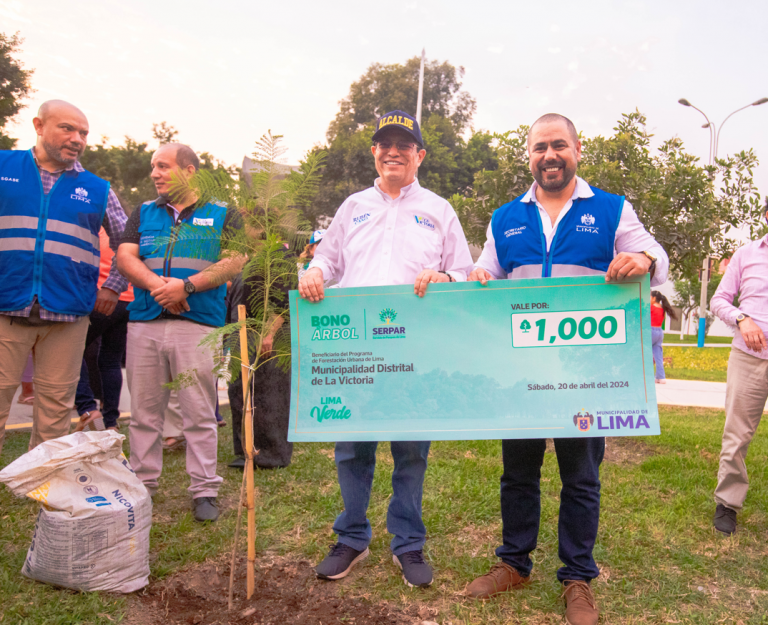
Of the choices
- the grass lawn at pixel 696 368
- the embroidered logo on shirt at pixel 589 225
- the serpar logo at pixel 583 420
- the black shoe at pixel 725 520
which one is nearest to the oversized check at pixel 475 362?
the serpar logo at pixel 583 420

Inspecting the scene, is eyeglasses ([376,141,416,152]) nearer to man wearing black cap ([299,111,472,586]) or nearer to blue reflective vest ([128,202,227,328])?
man wearing black cap ([299,111,472,586])

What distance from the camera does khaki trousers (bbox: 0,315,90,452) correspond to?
3.47 metres

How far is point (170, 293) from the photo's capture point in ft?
11.6

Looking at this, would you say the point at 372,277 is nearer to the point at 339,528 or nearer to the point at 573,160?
the point at 573,160

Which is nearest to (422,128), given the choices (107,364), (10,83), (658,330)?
(10,83)

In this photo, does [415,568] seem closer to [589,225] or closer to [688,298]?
[589,225]

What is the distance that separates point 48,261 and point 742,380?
4495mm

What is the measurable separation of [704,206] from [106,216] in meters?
6.51

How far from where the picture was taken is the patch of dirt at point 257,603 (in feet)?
8.41

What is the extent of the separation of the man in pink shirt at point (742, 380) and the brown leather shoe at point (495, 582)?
172 cm

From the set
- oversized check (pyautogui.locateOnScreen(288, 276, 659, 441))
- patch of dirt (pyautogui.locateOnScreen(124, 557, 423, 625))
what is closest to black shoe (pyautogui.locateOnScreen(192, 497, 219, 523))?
patch of dirt (pyautogui.locateOnScreen(124, 557, 423, 625))

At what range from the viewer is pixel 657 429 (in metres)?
2.56

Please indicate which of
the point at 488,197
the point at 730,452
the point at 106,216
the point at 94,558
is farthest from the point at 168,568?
the point at 488,197

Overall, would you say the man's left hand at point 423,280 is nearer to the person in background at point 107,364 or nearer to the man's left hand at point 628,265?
the man's left hand at point 628,265
